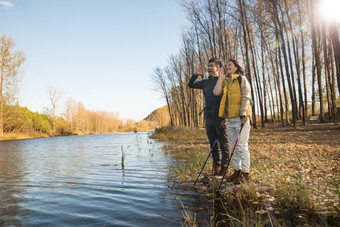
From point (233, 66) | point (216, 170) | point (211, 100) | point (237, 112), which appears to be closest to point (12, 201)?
point (216, 170)

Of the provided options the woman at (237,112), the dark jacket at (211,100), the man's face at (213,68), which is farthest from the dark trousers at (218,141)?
the man's face at (213,68)

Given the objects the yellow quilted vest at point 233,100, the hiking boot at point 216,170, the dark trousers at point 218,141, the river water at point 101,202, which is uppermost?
the yellow quilted vest at point 233,100

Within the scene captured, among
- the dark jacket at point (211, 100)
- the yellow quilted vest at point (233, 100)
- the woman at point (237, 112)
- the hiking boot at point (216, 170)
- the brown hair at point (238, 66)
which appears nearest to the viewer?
the woman at point (237, 112)

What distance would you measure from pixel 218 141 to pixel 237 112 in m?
1.00

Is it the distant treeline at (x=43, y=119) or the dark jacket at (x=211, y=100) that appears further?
the distant treeline at (x=43, y=119)

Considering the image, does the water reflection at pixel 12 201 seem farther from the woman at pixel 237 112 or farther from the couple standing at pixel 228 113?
the woman at pixel 237 112

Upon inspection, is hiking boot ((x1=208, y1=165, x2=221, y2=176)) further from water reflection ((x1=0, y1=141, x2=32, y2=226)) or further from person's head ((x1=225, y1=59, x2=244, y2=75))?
water reflection ((x1=0, y1=141, x2=32, y2=226))

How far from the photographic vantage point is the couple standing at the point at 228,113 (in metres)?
3.51

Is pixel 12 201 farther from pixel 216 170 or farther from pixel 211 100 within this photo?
pixel 211 100

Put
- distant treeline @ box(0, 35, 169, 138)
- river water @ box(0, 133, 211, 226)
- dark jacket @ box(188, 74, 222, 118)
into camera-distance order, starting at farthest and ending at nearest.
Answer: distant treeline @ box(0, 35, 169, 138) < dark jacket @ box(188, 74, 222, 118) < river water @ box(0, 133, 211, 226)

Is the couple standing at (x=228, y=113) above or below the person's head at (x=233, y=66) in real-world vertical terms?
below

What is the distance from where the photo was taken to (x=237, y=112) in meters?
3.59

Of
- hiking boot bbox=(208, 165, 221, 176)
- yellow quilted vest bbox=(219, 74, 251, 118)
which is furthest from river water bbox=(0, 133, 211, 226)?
yellow quilted vest bbox=(219, 74, 251, 118)

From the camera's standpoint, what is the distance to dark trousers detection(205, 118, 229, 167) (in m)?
4.15
